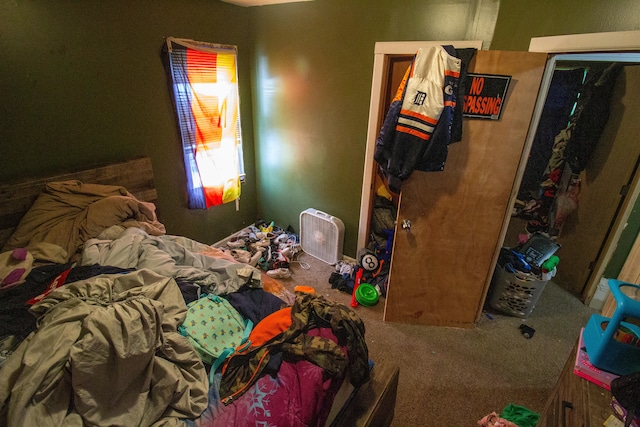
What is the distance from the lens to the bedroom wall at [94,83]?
1.82 metres

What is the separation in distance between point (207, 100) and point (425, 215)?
2.09 metres

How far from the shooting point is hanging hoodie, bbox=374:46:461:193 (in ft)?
5.52

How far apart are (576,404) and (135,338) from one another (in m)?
1.52

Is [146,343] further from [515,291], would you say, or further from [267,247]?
[515,291]

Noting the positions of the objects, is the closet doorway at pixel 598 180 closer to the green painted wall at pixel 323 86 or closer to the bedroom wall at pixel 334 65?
the bedroom wall at pixel 334 65

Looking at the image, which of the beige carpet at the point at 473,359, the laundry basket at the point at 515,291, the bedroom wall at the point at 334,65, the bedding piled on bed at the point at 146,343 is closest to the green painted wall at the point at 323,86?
the bedroom wall at the point at 334,65

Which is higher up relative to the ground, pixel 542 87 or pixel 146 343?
pixel 542 87

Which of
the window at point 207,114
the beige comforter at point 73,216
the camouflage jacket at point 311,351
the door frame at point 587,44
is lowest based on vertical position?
the camouflage jacket at point 311,351

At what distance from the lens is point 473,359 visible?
217 centimetres

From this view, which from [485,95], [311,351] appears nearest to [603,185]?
[485,95]

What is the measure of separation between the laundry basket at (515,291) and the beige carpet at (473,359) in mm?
95

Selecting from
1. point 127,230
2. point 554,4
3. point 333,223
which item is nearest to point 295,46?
point 333,223

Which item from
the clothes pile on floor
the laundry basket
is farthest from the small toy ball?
the laundry basket

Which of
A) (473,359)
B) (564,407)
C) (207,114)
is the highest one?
(207,114)
